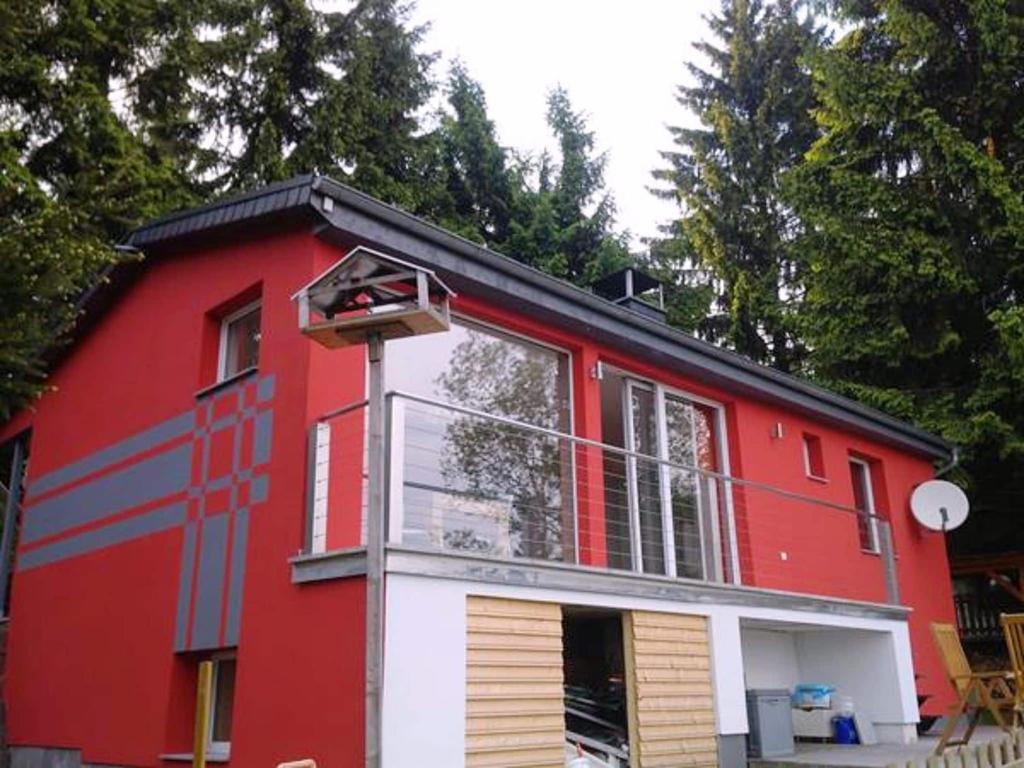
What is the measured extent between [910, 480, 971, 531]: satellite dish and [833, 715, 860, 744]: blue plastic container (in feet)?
13.7

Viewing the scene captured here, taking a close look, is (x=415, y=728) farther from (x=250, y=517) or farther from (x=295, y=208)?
(x=295, y=208)

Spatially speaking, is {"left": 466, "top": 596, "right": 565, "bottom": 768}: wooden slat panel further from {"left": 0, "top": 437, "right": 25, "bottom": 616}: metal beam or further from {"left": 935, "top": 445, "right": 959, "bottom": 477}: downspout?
{"left": 935, "top": 445, "right": 959, "bottom": 477}: downspout

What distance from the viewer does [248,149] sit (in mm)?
19938

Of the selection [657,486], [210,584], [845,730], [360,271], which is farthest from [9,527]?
[845,730]

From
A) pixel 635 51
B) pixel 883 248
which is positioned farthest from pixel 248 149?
pixel 883 248

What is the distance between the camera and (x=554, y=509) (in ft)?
29.2

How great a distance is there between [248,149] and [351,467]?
14.6 meters

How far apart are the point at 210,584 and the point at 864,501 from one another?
385 inches

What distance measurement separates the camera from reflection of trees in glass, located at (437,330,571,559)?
839 centimetres

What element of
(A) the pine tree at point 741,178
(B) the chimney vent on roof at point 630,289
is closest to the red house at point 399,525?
(B) the chimney vent on roof at point 630,289

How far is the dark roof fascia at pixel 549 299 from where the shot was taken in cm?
752

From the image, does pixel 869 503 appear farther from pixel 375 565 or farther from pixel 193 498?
pixel 375 565

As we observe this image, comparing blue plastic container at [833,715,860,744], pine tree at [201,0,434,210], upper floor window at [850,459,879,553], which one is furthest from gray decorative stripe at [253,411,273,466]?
pine tree at [201,0,434,210]

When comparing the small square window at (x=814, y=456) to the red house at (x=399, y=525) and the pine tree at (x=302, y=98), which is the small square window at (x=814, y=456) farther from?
the pine tree at (x=302, y=98)
